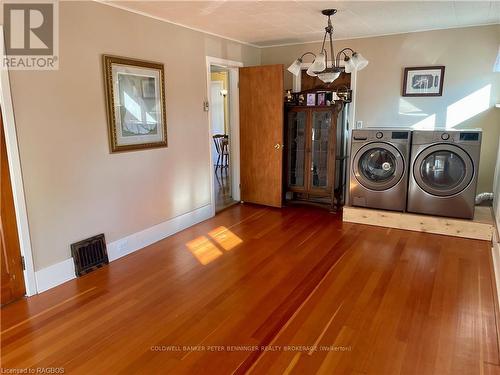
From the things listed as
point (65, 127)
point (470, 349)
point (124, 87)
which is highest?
point (124, 87)

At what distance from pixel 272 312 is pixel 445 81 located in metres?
3.56

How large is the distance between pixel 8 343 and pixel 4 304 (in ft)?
1.73

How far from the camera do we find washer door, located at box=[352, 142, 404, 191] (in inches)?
160

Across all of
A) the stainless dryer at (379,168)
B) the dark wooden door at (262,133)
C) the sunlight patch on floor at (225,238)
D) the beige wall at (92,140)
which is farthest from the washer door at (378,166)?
the beige wall at (92,140)

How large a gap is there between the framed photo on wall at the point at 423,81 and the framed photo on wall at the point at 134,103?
3013mm

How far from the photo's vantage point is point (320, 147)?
15.7ft

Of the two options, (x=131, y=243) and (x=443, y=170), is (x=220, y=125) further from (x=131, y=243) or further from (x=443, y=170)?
(x=443, y=170)

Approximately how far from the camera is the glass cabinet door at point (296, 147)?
16.0 feet

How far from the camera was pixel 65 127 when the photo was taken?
2795 millimetres

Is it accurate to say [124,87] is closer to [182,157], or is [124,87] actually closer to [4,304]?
[182,157]

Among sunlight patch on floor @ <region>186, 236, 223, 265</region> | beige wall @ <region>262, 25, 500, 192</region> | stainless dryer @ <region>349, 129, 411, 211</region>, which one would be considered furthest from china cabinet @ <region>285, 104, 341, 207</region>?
sunlight patch on floor @ <region>186, 236, 223, 265</region>

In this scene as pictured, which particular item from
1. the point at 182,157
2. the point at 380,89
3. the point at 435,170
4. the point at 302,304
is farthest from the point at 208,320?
the point at 380,89

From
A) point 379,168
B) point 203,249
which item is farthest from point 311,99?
point 203,249

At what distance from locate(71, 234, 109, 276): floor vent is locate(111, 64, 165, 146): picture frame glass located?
909 millimetres
